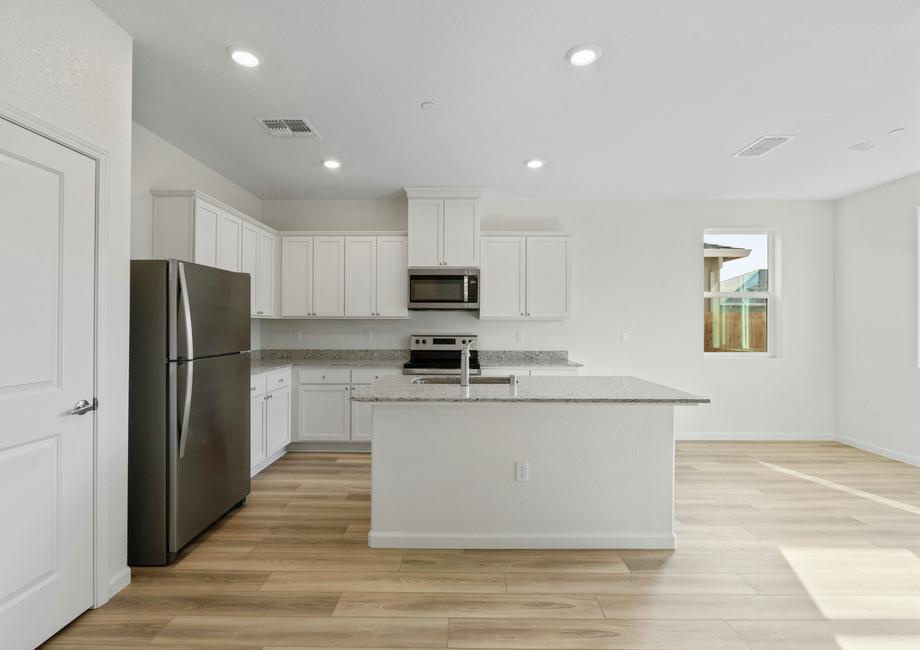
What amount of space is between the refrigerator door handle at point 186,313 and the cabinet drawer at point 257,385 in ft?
4.30

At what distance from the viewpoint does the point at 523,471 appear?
273cm

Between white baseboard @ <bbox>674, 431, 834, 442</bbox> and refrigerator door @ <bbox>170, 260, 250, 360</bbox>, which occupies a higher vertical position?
refrigerator door @ <bbox>170, 260, 250, 360</bbox>

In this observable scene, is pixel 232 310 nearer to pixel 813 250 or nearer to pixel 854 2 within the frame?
pixel 854 2

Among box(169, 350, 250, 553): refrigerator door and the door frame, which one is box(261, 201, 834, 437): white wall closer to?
box(169, 350, 250, 553): refrigerator door

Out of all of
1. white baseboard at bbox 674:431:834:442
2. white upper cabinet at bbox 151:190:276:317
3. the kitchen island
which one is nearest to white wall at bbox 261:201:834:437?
white baseboard at bbox 674:431:834:442

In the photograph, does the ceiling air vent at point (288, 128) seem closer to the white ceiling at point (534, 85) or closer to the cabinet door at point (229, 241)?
the white ceiling at point (534, 85)

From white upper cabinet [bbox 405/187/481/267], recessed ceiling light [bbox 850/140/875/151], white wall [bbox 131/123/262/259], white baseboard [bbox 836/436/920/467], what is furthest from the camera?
white upper cabinet [bbox 405/187/481/267]

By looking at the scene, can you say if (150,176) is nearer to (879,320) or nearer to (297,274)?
(297,274)

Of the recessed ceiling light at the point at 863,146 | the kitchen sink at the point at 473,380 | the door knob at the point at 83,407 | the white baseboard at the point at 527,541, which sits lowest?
the white baseboard at the point at 527,541

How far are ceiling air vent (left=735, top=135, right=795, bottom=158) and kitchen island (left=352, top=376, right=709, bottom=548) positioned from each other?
2.26 meters

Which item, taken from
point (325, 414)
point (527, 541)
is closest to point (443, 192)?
point (325, 414)

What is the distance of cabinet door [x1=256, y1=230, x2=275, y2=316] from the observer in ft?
15.0

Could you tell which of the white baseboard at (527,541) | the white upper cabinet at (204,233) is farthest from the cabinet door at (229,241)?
the white baseboard at (527,541)

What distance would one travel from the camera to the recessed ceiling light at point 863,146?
3.63 m
